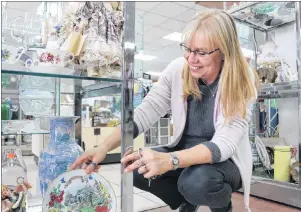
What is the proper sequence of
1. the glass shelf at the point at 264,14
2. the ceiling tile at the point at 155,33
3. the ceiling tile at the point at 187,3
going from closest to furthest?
the glass shelf at the point at 264,14
the ceiling tile at the point at 187,3
the ceiling tile at the point at 155,33

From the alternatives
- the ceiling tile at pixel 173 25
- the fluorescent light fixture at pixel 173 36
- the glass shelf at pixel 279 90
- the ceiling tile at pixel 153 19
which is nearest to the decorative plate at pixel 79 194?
the glass shelf at pixel 279 90

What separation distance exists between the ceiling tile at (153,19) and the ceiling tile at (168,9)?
0.47ft

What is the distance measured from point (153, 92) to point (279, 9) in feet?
4.70

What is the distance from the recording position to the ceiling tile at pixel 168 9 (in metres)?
4.63

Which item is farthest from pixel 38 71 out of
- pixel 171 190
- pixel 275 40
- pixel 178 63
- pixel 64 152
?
pixel 275 40

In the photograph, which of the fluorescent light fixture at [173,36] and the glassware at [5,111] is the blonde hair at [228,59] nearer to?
the glassware at [5,111]

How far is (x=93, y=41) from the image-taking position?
0.89 meters

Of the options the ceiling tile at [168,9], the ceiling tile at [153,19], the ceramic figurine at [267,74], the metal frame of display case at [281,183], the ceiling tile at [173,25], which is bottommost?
the metal frame of display case at [281,183]

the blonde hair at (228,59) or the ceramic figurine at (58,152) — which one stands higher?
the blonde hair at (228,59)

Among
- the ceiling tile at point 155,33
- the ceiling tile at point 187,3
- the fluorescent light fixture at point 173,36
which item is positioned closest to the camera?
the ceiling tile at point 187,3

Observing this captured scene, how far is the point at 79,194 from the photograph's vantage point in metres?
0.86

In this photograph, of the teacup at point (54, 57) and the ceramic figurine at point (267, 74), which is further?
the ceramic figurine at point (267, 74)

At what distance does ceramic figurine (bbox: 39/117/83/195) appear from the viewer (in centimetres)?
92

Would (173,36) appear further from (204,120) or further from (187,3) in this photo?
(204,120)
